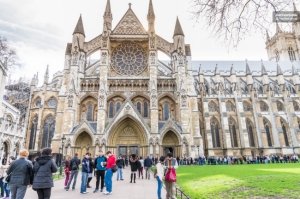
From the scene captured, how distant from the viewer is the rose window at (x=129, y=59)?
2981 cm

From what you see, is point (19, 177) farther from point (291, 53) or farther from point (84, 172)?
point (291, 53)

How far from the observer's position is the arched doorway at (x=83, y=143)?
26328 mm

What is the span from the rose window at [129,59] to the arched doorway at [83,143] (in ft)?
29.9

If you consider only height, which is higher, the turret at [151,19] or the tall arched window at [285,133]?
the turret at [151,19]

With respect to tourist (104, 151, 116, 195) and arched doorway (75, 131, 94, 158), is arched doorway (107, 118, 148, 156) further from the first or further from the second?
tourist (104, 151, 116, 195)

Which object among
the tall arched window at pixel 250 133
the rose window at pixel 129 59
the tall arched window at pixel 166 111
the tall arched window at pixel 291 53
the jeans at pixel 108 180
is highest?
the tall arched window at pixel 291 53

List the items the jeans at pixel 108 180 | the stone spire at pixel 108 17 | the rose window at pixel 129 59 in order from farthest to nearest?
the stone spire at pixel 108 17 < the rose window at pixel 129 59 < the jeans at pixel 108 180

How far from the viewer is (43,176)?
5.08 meters

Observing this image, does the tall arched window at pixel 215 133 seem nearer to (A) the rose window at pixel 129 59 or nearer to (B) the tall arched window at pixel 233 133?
(B) the tall arched window at pixel 233 133

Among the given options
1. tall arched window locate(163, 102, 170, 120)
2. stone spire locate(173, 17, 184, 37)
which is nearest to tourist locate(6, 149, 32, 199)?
tall arched window locate(163, 102, 170, 120)

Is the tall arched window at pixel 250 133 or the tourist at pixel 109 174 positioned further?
the tall arched window at pixel 250 133

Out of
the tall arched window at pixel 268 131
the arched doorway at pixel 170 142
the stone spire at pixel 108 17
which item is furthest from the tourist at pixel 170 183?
the tall arched window at pixel 268 131

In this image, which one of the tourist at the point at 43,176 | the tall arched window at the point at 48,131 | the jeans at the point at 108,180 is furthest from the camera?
the tall arched window at the point at 48,131

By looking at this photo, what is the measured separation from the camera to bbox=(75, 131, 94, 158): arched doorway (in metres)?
26.3
